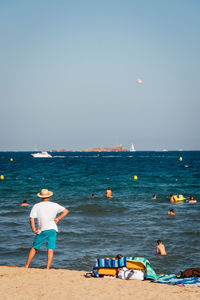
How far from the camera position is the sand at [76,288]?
717 centimetres

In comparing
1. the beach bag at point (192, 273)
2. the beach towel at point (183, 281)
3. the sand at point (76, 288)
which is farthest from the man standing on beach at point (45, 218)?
the beach bag at point (192, 273)

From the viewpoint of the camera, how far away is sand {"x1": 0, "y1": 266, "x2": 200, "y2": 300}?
7172mm

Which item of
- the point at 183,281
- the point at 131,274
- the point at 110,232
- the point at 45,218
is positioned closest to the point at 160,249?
the point at 110,232

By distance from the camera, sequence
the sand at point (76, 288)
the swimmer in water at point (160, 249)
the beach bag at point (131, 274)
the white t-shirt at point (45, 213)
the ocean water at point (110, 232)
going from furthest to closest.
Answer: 1. the swimmer in water at point (160, 249)
2. the ocean water at point (110, 232)
3. the beach bag at point (131, 274)
4. the white t-shirt at point (45, 213)
5. the sand at point (76, 288)

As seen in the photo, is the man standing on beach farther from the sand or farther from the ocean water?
the ocean water

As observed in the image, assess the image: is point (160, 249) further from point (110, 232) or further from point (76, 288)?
point (76, 288)

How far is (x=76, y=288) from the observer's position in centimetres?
769

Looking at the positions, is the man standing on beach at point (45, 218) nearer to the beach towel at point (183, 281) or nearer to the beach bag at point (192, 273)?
the beach towel at point (183, 281)

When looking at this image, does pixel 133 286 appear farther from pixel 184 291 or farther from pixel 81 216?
pixel 81 216

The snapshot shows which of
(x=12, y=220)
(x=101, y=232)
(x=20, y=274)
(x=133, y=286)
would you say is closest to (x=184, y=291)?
(x=133, y=286)

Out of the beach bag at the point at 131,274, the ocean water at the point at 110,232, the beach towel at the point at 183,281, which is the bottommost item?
the ocean water at the point at 110,232

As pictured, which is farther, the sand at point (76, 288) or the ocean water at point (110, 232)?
the ocean water at point (110, 232)

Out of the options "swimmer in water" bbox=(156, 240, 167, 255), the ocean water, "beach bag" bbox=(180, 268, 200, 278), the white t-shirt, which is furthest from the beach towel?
"swimmer in water" bbox=(156, 240, 167, 255)

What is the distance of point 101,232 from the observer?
671 inches
